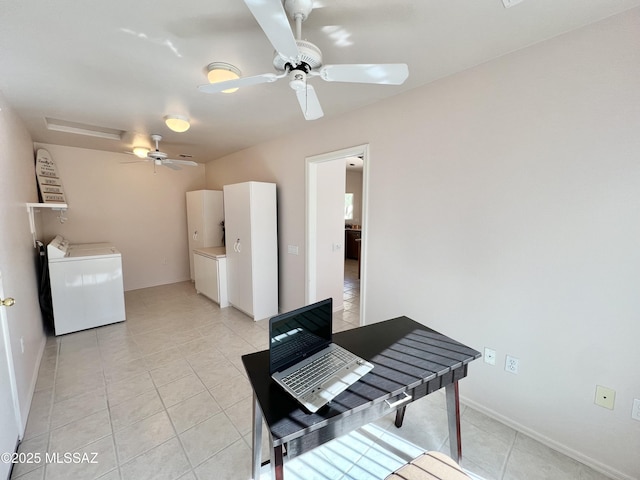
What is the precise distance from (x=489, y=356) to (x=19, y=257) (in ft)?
12.6

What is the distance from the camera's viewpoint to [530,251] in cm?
170

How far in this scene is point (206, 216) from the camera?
4781 millimetres

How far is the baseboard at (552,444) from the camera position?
59.4 inches

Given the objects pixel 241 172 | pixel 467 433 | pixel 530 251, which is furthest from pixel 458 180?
pixel 241 172

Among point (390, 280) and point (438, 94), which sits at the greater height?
point (438, 94)

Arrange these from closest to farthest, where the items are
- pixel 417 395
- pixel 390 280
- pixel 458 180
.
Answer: pixel 417 395 → pixel 458 180 → pixel 390 280

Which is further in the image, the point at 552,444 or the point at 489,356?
the point at 489,356

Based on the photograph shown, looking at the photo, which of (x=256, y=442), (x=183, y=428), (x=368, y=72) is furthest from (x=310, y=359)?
(x=368, y=72)

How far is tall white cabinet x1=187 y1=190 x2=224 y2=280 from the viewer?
15.6 ft

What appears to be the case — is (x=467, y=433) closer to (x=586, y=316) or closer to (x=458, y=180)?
(x=586, y=316)

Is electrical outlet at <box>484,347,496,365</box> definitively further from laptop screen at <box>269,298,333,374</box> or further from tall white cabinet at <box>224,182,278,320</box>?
tall white cabinet at <box>224,182,278,320</box>

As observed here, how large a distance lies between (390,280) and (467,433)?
1.19 m

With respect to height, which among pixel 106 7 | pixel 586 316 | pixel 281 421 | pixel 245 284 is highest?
pixel 106 7

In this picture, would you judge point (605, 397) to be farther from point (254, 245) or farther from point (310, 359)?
point (254, 245)
